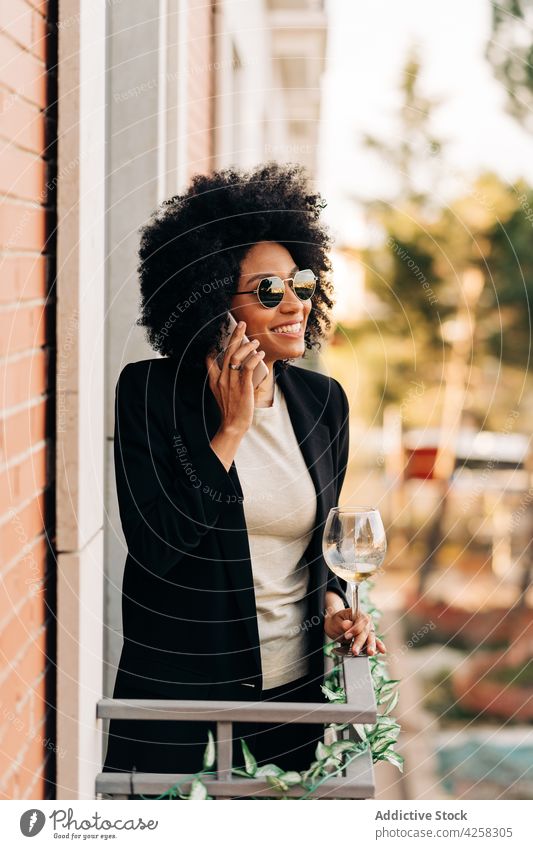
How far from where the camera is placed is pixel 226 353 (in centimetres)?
152

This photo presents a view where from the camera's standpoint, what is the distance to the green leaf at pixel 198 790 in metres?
1.52

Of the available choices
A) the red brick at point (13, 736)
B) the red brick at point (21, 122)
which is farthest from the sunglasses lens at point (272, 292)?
the red brick at point (13, 736)

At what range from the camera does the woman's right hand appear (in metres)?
1.50

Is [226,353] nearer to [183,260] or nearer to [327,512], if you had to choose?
[183,260]

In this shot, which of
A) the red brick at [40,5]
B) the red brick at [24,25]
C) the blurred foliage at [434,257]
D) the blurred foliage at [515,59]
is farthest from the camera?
the blurred foliage at [434,257]

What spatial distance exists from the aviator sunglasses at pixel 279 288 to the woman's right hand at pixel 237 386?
0.25 feet

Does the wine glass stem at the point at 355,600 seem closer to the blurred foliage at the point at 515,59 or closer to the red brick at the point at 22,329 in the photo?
the red brick at the point at 22,329

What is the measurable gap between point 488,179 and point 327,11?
27.9 feet

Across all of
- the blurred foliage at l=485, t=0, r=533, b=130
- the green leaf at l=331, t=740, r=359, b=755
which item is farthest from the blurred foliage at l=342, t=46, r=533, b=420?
the green leaf at l=331, t=740, r=359, b=755

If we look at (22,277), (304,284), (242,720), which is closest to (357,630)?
(242,720)

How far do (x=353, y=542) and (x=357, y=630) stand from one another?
0.17 metres

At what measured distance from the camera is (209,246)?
1.65 meters

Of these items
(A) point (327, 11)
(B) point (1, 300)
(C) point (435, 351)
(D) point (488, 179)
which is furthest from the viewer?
(C) point (435, 351)

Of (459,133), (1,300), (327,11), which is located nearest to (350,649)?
(1,300)
